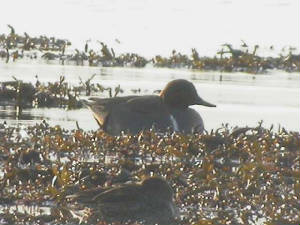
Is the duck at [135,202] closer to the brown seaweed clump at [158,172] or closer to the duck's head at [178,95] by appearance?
the brown seaweed clump at [158,172]

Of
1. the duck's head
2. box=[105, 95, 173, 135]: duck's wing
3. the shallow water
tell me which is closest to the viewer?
box=[105, 95, 173, 135]: duck's wing

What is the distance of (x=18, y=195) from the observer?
899 cm

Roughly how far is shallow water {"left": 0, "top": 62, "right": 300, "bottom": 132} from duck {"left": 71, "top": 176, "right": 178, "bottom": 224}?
16.9 feet

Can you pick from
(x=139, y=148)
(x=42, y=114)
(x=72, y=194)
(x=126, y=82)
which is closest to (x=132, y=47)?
(x=126, y=82)

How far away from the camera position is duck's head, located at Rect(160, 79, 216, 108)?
14727mm

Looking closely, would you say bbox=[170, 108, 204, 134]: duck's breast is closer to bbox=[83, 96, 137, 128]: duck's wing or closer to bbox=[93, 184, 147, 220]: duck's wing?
bbox=[83, 96, 137, 128]: duck's wing

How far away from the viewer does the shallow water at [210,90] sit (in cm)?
1491

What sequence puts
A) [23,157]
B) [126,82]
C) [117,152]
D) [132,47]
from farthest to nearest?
1. [132,47]
2. [126,82]
3. [117,152]
4. [23,157]

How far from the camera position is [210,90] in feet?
59.9

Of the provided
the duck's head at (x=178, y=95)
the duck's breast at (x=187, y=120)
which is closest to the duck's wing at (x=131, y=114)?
the duck's breast at (x=187, y=120)

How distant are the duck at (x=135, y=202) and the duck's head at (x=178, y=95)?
5.99 metres

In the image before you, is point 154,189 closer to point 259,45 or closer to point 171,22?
point 259,45

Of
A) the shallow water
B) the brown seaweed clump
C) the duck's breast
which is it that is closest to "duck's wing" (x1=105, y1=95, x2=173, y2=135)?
the duck's breast

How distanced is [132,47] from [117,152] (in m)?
13.1
